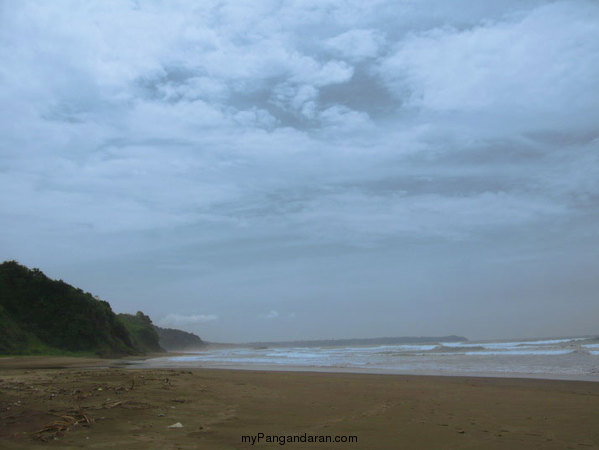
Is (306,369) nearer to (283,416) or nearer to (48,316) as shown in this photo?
(283,416)

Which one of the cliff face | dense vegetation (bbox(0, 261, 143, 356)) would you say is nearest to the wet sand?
dense vegetation (bbox(0, 261, 143, 356))

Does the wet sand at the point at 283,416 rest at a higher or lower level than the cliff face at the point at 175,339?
higher

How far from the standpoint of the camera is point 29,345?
35.9 m

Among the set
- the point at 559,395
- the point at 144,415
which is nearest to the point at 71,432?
the point at 144,415

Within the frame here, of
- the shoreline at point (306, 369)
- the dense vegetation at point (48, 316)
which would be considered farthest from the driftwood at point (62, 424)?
the dense vegetation at point (48, 316)

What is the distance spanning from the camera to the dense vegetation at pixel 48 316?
37.4 metres

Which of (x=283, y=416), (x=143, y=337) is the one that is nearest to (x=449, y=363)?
(x=283, y=416)

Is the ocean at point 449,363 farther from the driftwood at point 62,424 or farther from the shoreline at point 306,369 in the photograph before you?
the driftwood at point 62,424

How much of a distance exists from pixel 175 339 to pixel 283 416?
13979 cm

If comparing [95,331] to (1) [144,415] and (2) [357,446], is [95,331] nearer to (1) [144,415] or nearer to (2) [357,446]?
(1) [144,415]

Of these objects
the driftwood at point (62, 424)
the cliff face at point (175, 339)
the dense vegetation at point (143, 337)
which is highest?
the driftwood at point (62, 424)

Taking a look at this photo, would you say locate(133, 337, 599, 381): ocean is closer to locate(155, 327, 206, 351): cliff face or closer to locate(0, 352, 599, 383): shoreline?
locate(0, 352, 599, 383): shoreline

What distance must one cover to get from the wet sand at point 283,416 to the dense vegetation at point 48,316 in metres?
31.8

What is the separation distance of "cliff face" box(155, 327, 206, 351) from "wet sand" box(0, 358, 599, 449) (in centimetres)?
12270
